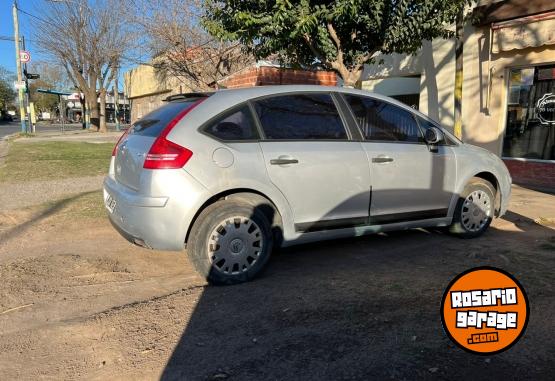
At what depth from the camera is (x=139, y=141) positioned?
397 centimetres

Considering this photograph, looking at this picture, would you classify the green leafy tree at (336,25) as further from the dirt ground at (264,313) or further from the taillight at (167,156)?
the taillight at (167,156)

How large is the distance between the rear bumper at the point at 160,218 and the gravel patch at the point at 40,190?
403 cm

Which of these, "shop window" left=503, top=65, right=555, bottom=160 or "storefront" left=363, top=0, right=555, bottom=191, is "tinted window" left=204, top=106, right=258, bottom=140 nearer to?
"storefront" left=363, top=0, right=555, bottom=191

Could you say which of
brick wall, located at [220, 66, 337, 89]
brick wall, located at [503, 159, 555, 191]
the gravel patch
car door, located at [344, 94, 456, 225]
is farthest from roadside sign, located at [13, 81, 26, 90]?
car door, located at [344, 94, 456, 225]

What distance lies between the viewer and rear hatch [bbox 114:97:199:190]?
3806 millimetres

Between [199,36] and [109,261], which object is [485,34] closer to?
[199,36]

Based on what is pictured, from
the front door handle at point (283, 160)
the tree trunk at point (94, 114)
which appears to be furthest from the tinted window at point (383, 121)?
the tree trunk at point (94, 114)

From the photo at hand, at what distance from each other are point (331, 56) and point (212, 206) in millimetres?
5325

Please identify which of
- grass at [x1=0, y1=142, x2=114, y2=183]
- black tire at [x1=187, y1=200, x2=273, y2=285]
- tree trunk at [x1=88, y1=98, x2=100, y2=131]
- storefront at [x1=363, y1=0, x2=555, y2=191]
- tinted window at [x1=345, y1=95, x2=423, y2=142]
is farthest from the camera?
tree trunk at [x1=88, y1=98, x2=100, y2=131]

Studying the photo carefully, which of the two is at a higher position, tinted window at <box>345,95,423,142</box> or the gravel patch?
tinted window at <box>345,95,423,142</box>

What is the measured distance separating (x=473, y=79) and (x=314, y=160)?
761 cm

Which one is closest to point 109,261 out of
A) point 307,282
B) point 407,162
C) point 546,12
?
point 307,282

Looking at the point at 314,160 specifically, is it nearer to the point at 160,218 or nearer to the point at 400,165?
the point at 400,165

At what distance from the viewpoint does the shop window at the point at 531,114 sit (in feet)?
29.7
